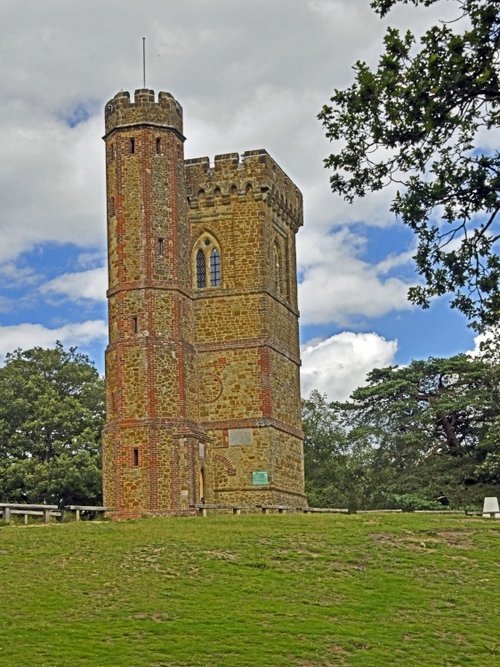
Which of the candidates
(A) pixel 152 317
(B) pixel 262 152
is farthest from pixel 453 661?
(B) pixel 262 152

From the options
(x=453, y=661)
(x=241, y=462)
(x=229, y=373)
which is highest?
(x=229, y=373)

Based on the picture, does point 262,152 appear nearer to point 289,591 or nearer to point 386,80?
point 289,591

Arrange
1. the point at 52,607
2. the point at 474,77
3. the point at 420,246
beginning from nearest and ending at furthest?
the point at 474,77
the point at 420,246
the point at 52,607

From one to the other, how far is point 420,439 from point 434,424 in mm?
1302

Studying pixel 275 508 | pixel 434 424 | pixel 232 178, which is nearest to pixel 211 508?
pixel 275 508

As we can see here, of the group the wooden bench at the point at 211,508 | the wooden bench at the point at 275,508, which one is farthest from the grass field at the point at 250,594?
the wooden bench at the point at 275,508

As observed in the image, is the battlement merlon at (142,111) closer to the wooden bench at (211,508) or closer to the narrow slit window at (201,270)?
the narrow slit window at (201,270)

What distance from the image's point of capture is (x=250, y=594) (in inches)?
1019

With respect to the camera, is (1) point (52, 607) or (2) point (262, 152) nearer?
(1) point (52, 607)

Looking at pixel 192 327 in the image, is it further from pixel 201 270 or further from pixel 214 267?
pixel 214 267

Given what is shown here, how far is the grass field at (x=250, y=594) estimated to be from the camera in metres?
21.8

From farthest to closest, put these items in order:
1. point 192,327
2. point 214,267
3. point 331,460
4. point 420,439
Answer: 1. point 331,460
2. point 420,439
3. point 214,267
4. point 192,327

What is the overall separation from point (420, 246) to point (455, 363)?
42.1m

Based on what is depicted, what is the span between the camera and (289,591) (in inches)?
1038
